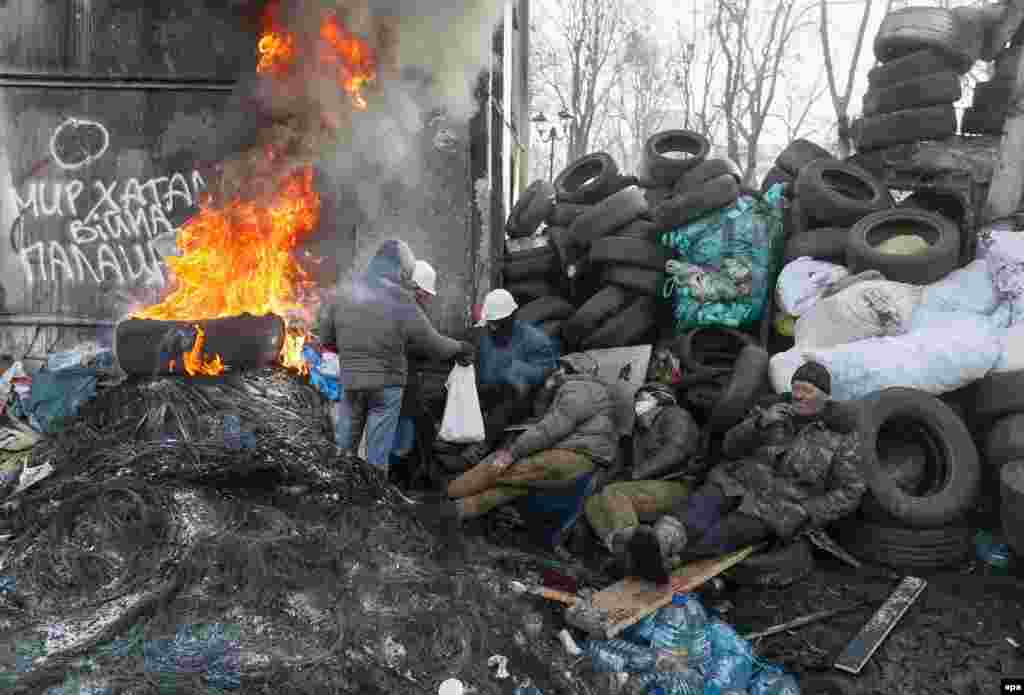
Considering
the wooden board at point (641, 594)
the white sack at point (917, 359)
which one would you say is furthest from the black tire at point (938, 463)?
the wooden board at point (641, 594)

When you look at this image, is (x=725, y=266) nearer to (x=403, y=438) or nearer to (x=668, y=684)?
(x=403, y=438)

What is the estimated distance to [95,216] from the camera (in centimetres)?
753

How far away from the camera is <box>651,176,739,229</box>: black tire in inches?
295

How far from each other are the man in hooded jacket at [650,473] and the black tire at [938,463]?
1174mm

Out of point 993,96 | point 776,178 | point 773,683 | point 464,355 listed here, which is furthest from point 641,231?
point 773,683

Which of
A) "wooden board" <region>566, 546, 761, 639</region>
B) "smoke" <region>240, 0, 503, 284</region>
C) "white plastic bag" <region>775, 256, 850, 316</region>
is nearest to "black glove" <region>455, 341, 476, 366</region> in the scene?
"smoke" <region>240, 0, 503, 284</region>

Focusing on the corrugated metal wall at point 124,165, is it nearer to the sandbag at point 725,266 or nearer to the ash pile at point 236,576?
the sandbag at point 725,266

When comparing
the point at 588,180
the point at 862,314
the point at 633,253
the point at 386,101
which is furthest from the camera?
the point at 588,180

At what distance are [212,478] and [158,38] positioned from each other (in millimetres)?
4592

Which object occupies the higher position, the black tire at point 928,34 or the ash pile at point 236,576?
the black tire at point 928,34

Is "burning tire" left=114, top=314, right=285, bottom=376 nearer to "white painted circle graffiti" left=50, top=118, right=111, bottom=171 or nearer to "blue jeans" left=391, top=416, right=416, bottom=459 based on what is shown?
"blue jeans" left=391, top=416, right=416, bottom=459

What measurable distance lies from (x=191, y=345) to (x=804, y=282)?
204 inches

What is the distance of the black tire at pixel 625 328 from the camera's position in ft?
25.0

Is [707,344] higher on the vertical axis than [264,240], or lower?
lower
